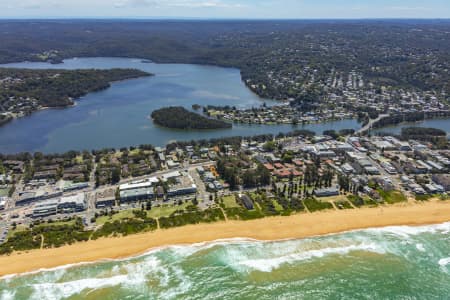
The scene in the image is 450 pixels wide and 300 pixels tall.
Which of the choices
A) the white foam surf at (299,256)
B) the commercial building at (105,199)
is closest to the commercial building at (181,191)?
the commercial building at (105,199)

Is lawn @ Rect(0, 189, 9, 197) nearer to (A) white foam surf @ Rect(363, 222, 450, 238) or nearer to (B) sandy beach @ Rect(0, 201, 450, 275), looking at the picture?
(B) sandy beach @ Rect(0, 201, 450, 275)

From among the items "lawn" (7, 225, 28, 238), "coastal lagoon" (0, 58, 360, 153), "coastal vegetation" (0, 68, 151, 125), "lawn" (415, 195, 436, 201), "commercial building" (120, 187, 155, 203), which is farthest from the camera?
"coastal vegetation" (0, 68, 151, 125)

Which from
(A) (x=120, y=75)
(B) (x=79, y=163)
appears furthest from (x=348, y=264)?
(A) (x=120, y=75)

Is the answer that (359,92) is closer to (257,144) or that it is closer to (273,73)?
(273,73)

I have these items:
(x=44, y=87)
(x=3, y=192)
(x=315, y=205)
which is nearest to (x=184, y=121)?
(x=3, y=192)

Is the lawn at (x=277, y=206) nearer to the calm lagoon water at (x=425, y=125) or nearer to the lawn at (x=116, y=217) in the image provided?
the lawn at (x=116, y=217)

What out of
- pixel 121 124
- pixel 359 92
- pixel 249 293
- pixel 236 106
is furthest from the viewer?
pixel 359 92

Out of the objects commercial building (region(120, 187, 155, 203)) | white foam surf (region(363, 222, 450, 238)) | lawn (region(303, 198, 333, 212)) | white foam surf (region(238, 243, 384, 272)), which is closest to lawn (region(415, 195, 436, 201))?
white foam surf (region(363, 222, 450, 238))

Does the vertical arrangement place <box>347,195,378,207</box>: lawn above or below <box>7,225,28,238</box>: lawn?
above
